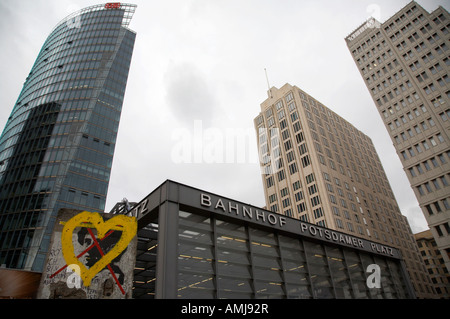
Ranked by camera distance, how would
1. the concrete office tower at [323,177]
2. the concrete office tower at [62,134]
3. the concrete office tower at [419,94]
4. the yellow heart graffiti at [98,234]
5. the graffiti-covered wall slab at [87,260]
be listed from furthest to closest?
the concrete office tower at [323,177], the concrete office tower at [62,134], the concrete office tower at [419,94], the yellow heart graffiti at [98,234], the graffiti-covered wall slab at [87,260]

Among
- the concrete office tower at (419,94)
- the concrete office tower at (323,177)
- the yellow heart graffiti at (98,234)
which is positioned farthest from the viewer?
the concrete office tower at (323,177)

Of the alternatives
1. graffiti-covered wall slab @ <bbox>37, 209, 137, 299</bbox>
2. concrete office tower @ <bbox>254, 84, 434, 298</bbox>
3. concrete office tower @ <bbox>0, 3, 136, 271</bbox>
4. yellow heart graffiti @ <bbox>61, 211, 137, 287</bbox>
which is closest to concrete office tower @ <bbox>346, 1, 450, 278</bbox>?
concrete office tower @ <bbox>254, 84, 434, 298</bbox>

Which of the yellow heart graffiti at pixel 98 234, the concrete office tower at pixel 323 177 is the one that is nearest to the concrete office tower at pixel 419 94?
the concrete office tower at pixel 323 177

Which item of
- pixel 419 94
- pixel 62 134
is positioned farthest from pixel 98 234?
pixel 62 134

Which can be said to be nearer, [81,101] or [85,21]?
[81,101]

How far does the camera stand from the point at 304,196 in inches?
3110

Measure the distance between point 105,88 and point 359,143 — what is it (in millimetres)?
96413

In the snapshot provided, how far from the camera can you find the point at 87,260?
13.5m

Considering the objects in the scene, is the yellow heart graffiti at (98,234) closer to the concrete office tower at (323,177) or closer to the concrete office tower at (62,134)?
the concrete office tower at (62,134)

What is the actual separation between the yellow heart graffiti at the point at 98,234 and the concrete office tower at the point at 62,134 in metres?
58.7

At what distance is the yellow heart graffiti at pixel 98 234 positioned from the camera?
13.2 m
